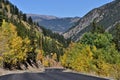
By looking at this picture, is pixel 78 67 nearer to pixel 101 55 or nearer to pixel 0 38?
pixel 101 55

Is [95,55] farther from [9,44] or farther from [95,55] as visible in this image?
[9,44]

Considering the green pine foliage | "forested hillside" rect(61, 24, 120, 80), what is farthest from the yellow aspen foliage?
the green pine foliage

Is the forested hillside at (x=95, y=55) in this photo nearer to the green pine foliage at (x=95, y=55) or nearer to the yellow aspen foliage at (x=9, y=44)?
the green pine foliage at (x=95, y=55)

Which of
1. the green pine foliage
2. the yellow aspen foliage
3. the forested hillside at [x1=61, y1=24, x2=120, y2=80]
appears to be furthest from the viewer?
the yellow aspen foliage

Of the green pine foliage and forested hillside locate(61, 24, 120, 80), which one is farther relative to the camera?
the green pine foliage

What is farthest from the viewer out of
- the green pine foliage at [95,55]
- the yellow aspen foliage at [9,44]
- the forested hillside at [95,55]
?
the yellow aspen foliage at [9,44]

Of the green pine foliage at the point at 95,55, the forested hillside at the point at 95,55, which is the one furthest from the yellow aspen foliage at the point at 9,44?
the green pine foliage at the point at 95,55

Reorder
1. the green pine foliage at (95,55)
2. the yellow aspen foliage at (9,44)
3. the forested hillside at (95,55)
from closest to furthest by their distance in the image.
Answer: the forested hillside at (95,55) < the green pine foliage at (95,55) < the yellow aspen foliage at (9,44)

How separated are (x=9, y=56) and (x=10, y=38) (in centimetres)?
469

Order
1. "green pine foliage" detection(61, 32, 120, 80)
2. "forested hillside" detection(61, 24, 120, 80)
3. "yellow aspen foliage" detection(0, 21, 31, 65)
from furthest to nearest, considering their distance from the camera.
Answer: "yellow aspen foliage" detection(0, 21, 31, 65), "green pine foliage" detection(61, 32, 120, 80), "forested hillside" detection(61, 24, 120, 80)

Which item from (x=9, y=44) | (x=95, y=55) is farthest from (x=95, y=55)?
(x=9, y=44)

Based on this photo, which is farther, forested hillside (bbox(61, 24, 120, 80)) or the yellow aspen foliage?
the yellow aspen foliage

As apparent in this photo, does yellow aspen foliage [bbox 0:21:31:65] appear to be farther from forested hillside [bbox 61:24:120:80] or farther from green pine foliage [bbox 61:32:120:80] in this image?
green pine foliage [bbox 61:32:120:80]

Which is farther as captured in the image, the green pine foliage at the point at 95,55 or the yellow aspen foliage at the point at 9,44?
the yellow aspen foliage at the point at 9,44
